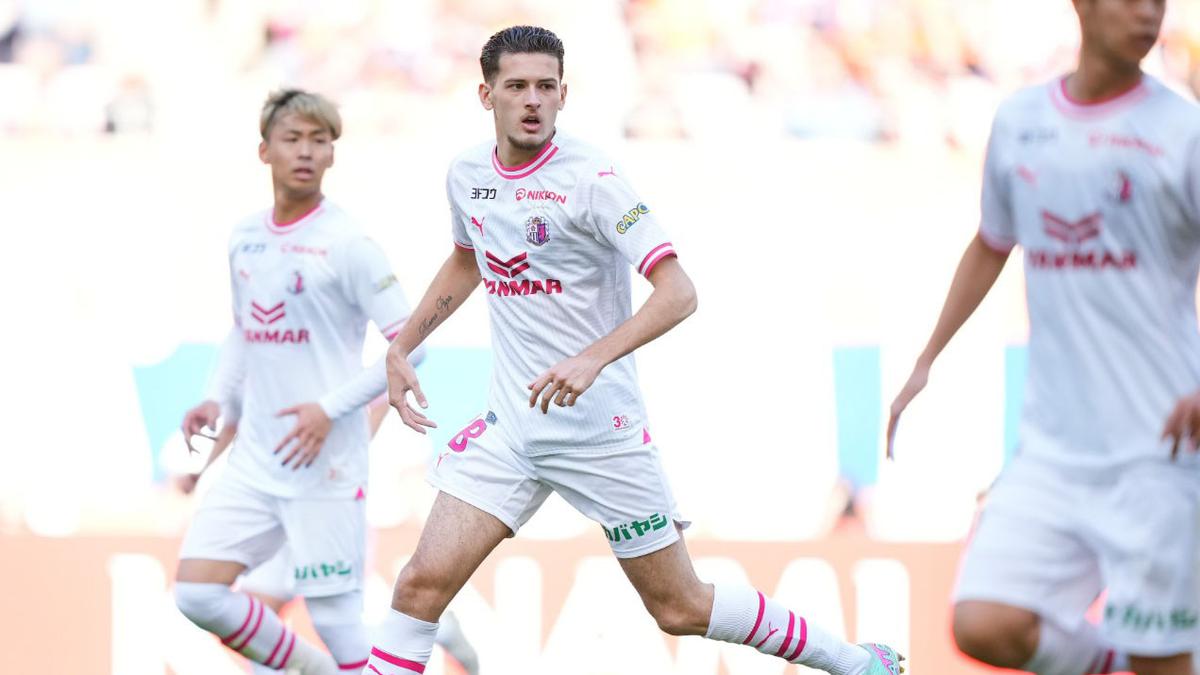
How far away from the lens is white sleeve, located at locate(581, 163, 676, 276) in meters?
4.76

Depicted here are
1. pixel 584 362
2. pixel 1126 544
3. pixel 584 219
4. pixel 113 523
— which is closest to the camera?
pixel 1126 544

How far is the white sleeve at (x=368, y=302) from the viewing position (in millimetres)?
5938

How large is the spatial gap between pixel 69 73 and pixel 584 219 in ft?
14.6

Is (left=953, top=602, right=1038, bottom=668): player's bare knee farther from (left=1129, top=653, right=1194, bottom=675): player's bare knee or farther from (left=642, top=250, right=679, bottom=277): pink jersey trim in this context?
A: (left=642, top=250, right=679, bottom=277): pink jersey trim

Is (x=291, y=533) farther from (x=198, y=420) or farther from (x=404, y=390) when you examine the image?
(x=404, y=390)

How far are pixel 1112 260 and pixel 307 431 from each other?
9.63ft

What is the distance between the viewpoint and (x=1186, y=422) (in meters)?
3.81

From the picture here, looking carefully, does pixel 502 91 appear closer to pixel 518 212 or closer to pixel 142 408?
pixel 518 212

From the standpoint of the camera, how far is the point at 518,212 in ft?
16.3

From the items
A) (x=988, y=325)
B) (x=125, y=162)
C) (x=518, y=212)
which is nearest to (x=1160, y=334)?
(x=518, y=212)

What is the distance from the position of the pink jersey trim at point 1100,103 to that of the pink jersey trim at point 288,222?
3042 mm

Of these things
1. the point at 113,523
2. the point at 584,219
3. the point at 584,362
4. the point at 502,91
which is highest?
the point at 502,91

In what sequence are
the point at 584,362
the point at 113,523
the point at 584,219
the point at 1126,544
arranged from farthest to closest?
the point at 113,523, the point at 584,219, the point at 584,362, the point at 1126,544

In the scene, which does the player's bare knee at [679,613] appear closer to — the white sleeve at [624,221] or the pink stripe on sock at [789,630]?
the pink stripe on sock at [789,630]
